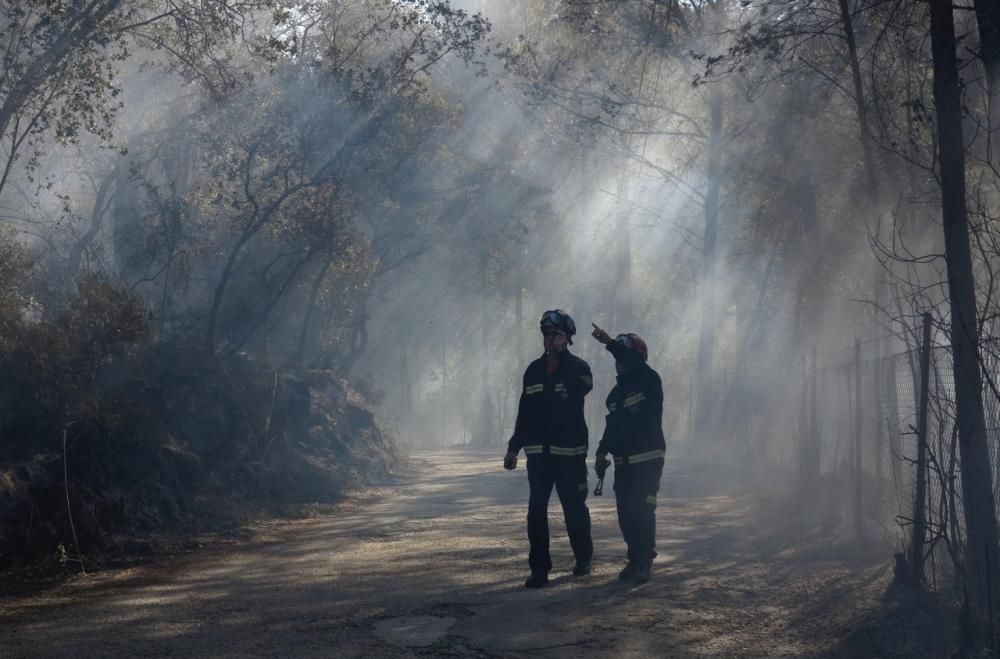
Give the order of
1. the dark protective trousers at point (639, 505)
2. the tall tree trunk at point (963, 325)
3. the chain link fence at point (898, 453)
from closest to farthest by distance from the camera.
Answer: the tall tree trunk at point (963, 325)
the chain link fence at point (898, 453)
the dark protective trousers at point (639, 505)

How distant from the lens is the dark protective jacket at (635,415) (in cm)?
945

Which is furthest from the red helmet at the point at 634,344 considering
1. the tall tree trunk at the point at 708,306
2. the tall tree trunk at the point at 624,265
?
the tall tree trunk at the point at 624,265

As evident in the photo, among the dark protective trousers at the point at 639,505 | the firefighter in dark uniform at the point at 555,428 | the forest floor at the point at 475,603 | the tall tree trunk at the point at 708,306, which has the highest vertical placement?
the tall tree trunk at the point at 708,306

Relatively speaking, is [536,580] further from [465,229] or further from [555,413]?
[465,229]

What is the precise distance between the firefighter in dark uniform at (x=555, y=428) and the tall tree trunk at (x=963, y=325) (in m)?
2.95

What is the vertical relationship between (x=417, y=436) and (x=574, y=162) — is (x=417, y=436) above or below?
below

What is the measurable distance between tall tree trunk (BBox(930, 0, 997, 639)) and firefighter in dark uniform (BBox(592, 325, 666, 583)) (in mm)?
2730

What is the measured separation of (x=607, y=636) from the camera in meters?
7.10

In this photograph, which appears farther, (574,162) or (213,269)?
(574,162)

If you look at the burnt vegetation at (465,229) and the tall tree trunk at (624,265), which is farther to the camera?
the tall tree trunk at (624,265)

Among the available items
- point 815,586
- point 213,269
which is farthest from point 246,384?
point 815,586

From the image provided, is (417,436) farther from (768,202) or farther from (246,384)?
(246,384)

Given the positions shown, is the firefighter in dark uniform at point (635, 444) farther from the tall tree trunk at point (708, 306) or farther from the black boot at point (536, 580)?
the tall tree trunk at point (708, 306)

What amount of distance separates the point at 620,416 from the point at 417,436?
55.0 m
